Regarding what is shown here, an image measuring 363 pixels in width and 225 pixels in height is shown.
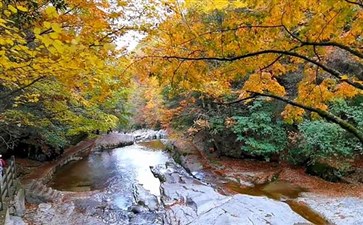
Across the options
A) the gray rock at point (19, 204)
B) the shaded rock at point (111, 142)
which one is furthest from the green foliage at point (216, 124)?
the shaded rock at point (111, 142)

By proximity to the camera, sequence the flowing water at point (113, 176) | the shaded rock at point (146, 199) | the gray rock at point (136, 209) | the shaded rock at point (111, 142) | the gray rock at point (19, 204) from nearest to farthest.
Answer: the gray rock at point (19, 204) < the gray rock at point (136, 209) < the shaded rock at point (146, 199) < the flowing water at point (113, 176) < the shaded rock at point (111, 142)

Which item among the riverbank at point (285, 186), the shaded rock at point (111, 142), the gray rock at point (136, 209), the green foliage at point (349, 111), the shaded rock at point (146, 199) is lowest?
the shaded rock at point (111, 142)

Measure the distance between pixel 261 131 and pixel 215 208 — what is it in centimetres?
657

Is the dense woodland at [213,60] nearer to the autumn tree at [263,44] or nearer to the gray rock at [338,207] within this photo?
the autumn tree at [263,44]

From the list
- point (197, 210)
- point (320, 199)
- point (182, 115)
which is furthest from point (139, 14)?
point (182, 115)

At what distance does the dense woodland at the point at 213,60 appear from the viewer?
4.10 metres

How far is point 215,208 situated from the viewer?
7.49 metres

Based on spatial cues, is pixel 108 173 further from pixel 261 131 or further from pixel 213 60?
pixel 213 60

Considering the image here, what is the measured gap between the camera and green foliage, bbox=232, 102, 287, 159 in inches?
521

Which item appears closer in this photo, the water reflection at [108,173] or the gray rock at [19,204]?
the gray rock at [19,204]

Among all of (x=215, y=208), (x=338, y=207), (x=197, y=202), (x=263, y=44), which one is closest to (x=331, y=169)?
(x=338, y=207)

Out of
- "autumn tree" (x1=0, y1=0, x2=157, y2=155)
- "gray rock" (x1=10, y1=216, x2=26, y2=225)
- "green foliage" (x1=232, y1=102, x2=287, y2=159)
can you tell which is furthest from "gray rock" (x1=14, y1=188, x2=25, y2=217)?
"green foliage" (x1=232, y1=102, x2=287, y2=159)

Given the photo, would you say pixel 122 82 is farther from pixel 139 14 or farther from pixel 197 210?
pixel 197 210

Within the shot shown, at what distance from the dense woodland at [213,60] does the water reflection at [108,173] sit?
100 inches
